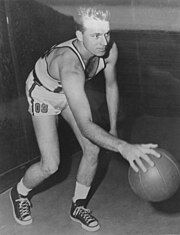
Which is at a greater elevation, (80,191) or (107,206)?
(80,191)

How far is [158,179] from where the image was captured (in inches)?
107

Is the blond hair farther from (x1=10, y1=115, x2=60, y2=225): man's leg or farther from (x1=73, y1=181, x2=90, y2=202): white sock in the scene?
(x1=73, y1=181, x2=90, y2=202): white sock

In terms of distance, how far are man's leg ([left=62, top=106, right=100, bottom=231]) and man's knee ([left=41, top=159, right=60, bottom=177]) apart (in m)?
0.12

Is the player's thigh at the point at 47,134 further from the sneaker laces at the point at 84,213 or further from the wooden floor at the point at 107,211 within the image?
the sneaker laces at the point at 84,213

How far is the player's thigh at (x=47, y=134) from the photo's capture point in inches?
120

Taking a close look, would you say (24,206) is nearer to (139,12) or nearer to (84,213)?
(84,213)

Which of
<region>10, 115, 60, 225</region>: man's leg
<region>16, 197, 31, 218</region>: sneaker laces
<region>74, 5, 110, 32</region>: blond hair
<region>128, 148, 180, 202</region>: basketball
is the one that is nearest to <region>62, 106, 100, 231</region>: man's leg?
<region>10, 115, 60, 225</region>: man's leg

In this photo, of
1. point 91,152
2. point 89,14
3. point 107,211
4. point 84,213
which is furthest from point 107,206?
point 89,14

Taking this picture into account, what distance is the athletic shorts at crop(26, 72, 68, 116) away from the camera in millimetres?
3045

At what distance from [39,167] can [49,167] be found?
0.09 meters

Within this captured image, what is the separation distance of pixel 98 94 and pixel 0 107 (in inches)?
Result: 21.3

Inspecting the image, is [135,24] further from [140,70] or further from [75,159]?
[75,159]

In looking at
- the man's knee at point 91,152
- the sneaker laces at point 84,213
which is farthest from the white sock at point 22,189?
the man's knee at point 91,152

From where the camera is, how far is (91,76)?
2979mm
